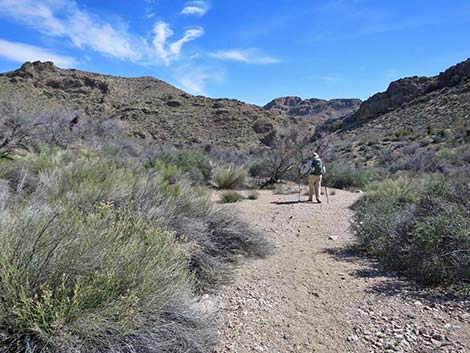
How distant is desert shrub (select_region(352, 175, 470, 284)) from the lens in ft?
14.6

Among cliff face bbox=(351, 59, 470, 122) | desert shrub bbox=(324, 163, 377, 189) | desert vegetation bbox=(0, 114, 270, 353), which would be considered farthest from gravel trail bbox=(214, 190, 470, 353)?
cliff face bbox=(351, 59, 470, 122)

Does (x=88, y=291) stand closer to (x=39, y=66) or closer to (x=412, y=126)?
(x=412, y=126)

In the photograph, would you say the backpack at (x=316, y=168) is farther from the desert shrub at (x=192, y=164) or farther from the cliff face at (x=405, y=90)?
the cliff face at (x=405, y=90)

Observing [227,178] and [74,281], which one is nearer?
[74,281]

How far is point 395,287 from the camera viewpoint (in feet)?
15.0

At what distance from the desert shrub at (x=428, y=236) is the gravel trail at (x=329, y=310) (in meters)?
0.28

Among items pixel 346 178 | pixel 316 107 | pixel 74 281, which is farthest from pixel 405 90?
pixel 316 107

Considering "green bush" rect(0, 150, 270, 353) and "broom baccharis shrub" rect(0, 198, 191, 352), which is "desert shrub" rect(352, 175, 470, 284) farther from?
"broom baccharis shrub" rect(0, 198, 191, 352)

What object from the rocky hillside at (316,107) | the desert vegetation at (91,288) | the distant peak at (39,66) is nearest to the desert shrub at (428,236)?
the desert vegetation at (91,288)

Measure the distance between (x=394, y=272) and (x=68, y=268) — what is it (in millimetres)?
4267

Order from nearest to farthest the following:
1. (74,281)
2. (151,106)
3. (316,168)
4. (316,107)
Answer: (74,281) → (316,168) → (151,106) → (316,107)

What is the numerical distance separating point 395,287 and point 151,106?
5170 cm

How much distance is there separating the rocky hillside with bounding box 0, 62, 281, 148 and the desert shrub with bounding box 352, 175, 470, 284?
37.6m

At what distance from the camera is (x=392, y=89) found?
46188mm
